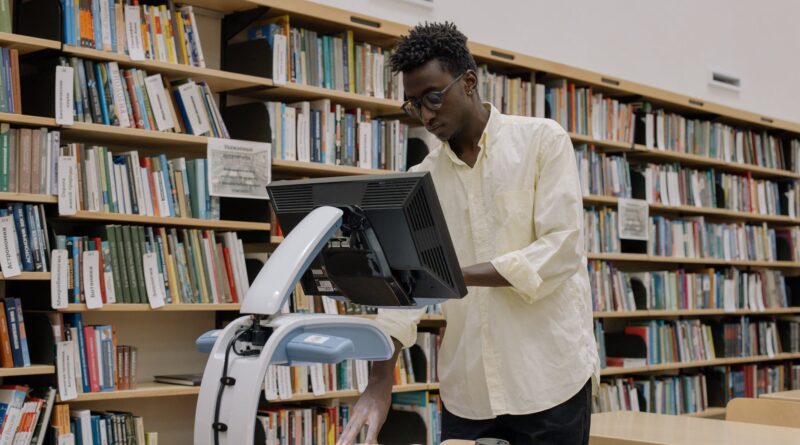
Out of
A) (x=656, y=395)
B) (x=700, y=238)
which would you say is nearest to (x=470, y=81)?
(x=656, y=395)

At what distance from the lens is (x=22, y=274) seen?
2.87 metres

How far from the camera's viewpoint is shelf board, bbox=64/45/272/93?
3064 millimetres

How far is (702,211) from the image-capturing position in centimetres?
555

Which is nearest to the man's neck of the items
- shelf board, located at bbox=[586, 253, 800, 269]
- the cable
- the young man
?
the young man

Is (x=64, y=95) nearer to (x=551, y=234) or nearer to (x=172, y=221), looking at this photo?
(x=172, y=221)

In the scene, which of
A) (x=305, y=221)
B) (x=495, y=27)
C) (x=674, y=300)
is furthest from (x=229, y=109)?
(x=674, y=300)

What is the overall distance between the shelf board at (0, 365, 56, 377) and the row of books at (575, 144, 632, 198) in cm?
280

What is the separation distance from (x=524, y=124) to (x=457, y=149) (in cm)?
15

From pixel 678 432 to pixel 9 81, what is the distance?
2.24 meters

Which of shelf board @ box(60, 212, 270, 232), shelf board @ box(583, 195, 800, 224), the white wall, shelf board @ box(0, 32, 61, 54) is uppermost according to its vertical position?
the white wall

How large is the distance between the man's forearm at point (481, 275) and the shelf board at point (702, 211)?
3.12 metres

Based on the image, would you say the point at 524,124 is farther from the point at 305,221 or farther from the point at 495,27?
the point at 495,27

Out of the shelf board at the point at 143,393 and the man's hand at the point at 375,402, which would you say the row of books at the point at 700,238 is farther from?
the man's hand at the point at 375,402

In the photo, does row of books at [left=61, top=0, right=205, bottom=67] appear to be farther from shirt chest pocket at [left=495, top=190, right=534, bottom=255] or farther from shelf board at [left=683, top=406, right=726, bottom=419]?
shelf board at [left=683, top=406, right=726, bottom=419]
